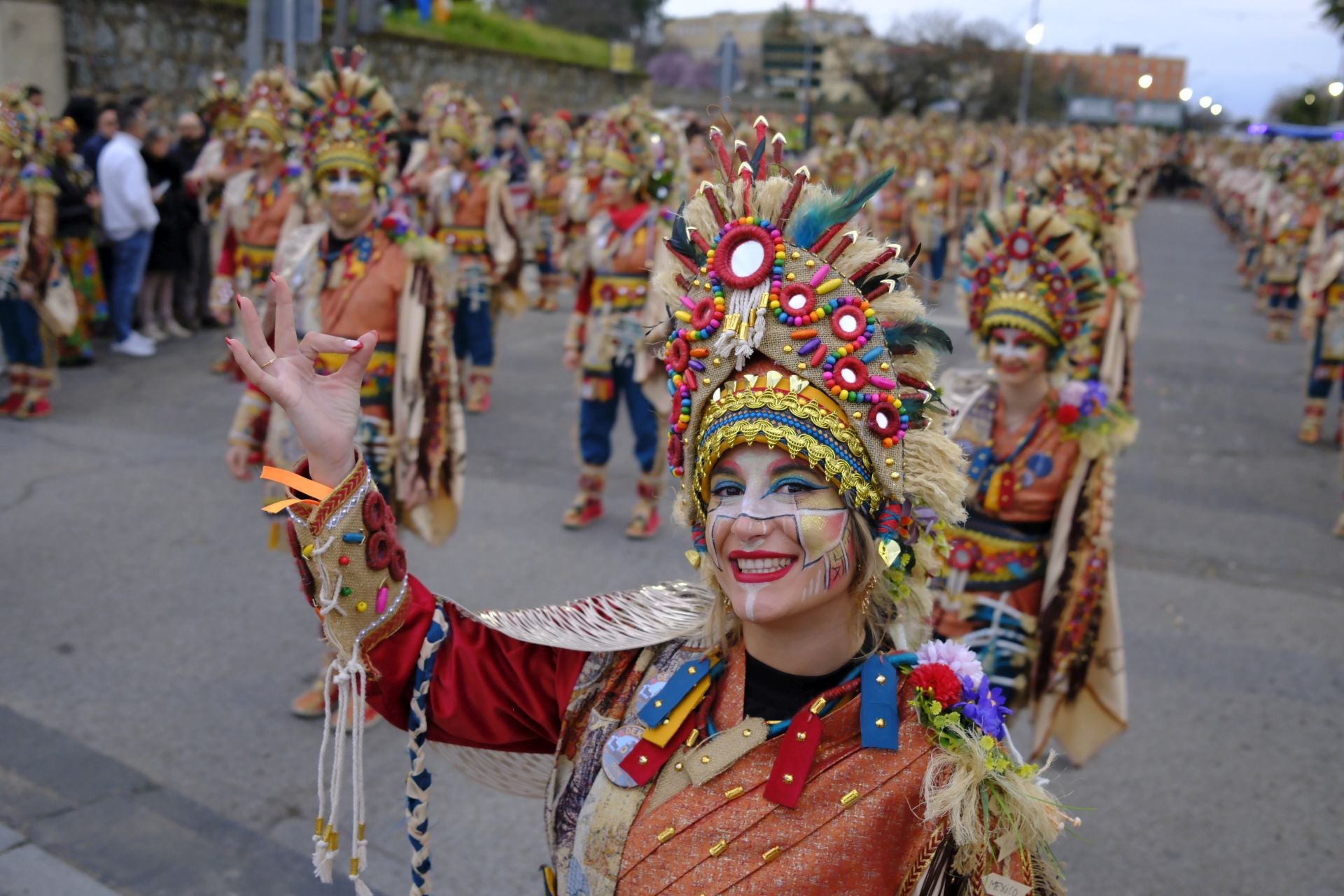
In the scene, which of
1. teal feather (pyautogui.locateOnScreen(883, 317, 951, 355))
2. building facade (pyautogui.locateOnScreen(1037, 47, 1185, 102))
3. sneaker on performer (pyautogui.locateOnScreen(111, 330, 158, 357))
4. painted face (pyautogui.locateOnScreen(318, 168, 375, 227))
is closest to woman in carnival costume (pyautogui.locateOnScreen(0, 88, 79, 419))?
sneaker on performer (pyautogui.locateOnScreen(111, 330, 158, 357))

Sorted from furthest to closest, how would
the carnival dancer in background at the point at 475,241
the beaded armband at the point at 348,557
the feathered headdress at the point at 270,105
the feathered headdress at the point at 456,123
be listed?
the feathered headdress at the point at 456,123 < the carnival dancer in background at the point at 475,241 < the feathered headdress at the point at 270,105 < the beaded armband at the point at 348,557

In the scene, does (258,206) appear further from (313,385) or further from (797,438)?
(797,438)

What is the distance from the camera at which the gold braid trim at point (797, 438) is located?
196 centimetres

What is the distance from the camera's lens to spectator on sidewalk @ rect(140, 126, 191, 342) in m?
11.2

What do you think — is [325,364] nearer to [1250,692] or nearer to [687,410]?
[687,410]

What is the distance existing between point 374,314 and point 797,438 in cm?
311

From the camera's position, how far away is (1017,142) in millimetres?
35906

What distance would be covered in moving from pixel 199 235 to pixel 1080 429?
10.7 metres

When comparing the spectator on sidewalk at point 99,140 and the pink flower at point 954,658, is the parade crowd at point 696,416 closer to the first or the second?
the pink flower at point 954,658

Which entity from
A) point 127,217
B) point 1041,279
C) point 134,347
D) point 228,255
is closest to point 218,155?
point 127,217

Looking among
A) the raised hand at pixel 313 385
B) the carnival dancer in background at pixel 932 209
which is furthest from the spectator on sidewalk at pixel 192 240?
the raised hand at pixel 313 385

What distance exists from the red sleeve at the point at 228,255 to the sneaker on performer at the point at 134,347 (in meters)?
3.01

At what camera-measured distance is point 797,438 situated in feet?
6.43

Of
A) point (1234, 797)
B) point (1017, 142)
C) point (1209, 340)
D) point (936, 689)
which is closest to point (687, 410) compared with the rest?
point (936, 689)
